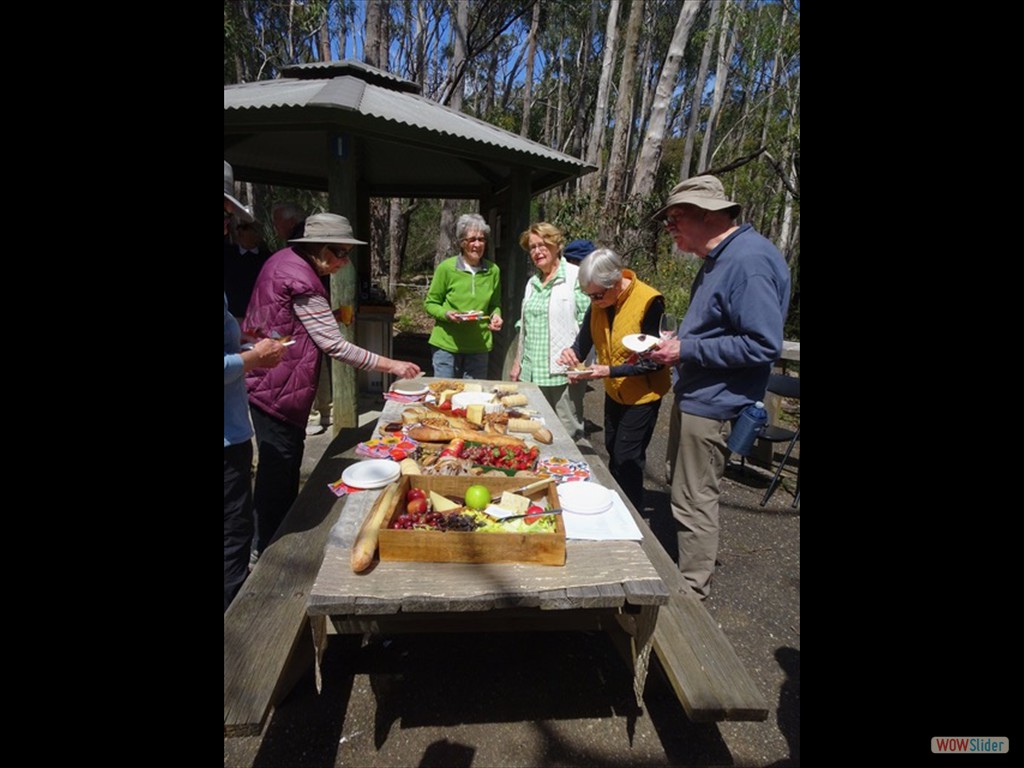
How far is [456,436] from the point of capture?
2.68 m

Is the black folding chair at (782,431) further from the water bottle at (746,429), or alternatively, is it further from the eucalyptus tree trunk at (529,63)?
the eucalyptus tree trunk at (529,63)

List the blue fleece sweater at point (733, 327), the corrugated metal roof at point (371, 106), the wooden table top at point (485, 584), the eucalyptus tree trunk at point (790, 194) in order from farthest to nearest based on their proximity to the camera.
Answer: the eucalyptus tree trunk at point (790, 194) < the corrugated metal roof at point (371, 106) < the blue fleece sweater at point (733, 327) < the wooden table top at point (485, 584)

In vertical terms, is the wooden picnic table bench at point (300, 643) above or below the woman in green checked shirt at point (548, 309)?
below

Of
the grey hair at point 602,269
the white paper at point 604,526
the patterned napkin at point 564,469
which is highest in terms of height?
the grey hair at point 602,269

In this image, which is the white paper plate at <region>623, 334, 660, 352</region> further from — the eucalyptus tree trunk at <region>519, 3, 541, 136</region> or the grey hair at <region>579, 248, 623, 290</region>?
the eucalyptus tree trunk at <region>519, 3, 541, 136</region>

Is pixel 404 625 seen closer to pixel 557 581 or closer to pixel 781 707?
pixel 557 581

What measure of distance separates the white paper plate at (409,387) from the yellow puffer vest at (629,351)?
3.83 feet

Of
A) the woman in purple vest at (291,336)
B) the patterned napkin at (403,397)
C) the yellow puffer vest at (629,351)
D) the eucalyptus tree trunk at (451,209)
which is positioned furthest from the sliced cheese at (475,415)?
the eucalyptus tree trunk at (451,209)

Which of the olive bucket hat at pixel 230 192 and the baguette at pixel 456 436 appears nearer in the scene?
the olive bucket hat at pixel 230 192

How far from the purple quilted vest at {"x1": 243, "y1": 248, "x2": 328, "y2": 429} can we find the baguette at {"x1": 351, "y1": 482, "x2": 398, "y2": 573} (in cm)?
123

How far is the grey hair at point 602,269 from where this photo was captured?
307 centimetres

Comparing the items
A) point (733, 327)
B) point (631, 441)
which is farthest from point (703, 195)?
point (631, 441)

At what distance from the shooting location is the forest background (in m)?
10.7
